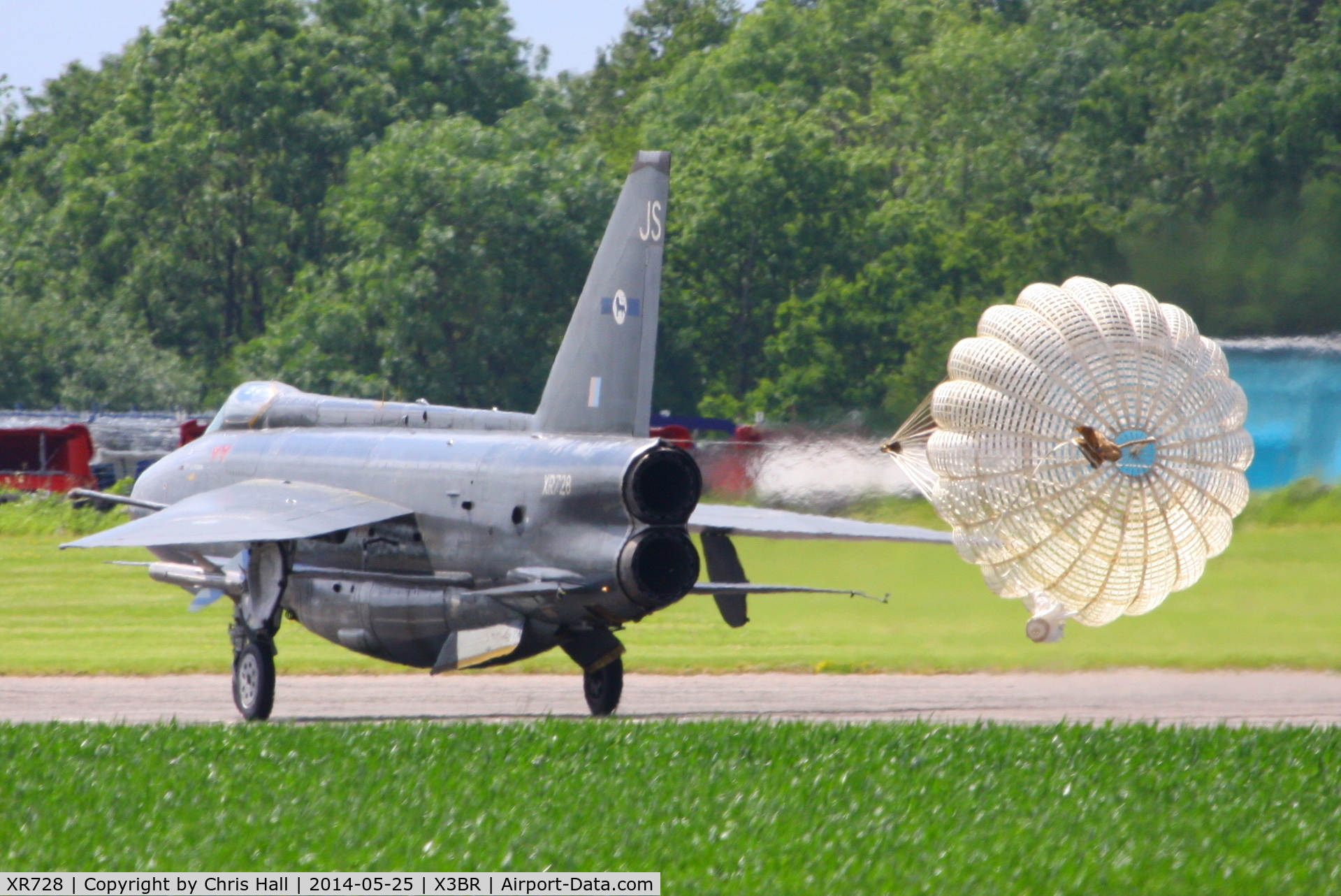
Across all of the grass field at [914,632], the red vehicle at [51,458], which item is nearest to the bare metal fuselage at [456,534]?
the grass field at [914,632]

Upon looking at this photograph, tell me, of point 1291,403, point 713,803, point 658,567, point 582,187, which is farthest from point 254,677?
point 582,187

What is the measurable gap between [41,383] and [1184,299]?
4844 centimetres

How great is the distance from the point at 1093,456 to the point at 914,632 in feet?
18.3

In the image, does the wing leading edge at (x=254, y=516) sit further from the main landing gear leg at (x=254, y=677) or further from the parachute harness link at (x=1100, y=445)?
the parachute harness link at (x=1100, y=445)

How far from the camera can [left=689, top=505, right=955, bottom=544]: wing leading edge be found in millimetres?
18078

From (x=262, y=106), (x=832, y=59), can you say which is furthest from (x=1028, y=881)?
(x=832, y=59)

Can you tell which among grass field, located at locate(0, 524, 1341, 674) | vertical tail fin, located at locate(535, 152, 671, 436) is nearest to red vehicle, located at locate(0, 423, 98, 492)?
grass field, located at locate(0, 524, 1341, 674)

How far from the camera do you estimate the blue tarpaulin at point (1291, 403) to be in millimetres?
28828

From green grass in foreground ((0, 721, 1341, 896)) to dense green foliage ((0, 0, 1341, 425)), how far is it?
16134 mm

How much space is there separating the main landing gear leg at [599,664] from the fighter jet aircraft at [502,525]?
0.02 metres

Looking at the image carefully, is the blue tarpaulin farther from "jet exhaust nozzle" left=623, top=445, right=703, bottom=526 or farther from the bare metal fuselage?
the bare metal fuselage

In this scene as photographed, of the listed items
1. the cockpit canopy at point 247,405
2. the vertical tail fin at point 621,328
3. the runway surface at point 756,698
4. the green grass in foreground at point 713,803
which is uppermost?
the vertical tail fin at point 621,328

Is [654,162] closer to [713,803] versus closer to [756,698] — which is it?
[756,698]

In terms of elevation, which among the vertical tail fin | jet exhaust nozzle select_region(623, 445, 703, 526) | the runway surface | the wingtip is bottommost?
the runway surface
